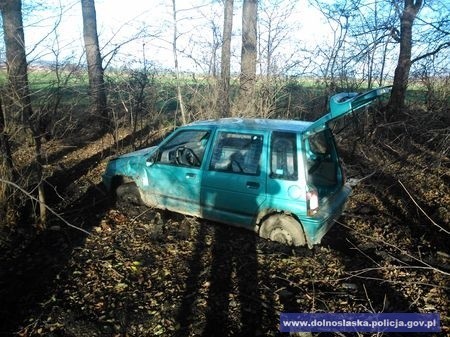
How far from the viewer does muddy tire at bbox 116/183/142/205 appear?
247 inches

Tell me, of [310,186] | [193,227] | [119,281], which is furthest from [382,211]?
[119,281]

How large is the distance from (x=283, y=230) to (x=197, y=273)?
1.31m

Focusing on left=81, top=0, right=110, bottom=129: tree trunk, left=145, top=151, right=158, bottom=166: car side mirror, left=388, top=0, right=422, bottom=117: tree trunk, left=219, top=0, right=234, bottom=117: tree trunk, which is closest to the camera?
left=145, top=151, right=158, bottom=166: car side mirror

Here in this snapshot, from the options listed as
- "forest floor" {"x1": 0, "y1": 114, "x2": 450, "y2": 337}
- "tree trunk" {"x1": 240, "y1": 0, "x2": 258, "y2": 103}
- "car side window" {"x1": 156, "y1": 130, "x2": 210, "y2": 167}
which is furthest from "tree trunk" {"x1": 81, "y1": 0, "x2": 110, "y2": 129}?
"car side window" {"x1": 156, "y1": 130, "x2": 210, "y2": 167}

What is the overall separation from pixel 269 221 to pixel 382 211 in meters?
2.69

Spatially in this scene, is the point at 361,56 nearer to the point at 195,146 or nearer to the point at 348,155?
the point at 348,155

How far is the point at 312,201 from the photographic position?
184 inches

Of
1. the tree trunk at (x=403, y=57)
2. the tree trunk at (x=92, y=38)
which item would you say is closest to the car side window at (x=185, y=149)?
the tree trunk at (x=92, y=38)

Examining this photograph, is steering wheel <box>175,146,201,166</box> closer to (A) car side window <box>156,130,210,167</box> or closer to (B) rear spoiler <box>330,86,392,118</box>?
(A) car side window <box>156,130,210,167</box>

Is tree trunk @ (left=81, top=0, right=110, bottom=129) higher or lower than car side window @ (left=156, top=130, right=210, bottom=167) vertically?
higher

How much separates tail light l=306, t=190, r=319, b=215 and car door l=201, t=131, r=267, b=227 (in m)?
0.60

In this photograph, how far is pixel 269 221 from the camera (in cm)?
502

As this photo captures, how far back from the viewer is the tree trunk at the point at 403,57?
10263 mm
